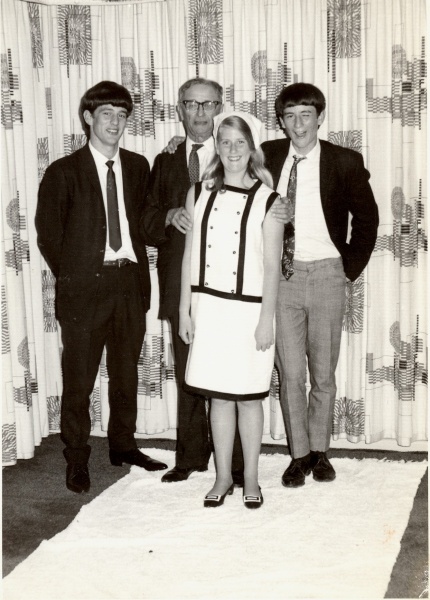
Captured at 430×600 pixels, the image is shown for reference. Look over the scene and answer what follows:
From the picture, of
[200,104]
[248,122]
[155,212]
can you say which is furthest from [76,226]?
[248,122]

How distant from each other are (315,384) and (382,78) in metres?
1.49

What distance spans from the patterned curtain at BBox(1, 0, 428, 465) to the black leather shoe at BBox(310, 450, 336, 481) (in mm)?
473

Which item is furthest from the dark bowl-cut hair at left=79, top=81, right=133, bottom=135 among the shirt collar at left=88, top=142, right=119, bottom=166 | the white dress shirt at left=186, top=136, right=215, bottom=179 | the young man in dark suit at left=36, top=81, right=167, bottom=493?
the white dress shirt at left=186, top=136, right=215, bottom=179

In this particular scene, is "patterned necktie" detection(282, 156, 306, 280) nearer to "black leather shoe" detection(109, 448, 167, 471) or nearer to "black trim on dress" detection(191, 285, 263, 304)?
"black trim on dress" detection(191, 285, 263, 304)

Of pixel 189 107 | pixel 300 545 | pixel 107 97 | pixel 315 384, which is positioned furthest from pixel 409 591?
pixel 107 97

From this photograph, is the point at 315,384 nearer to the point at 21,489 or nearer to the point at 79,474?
the point at 79,474

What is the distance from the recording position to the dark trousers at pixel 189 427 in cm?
316

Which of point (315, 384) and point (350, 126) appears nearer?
point (315, 384)

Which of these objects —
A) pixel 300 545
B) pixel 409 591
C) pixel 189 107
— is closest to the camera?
pixel 409 591

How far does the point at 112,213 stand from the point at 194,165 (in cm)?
43

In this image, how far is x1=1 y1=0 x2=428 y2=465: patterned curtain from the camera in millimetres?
3457

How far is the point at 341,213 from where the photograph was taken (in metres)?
3.16

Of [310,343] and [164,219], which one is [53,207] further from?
[310,343]

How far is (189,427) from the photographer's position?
3254 mm
